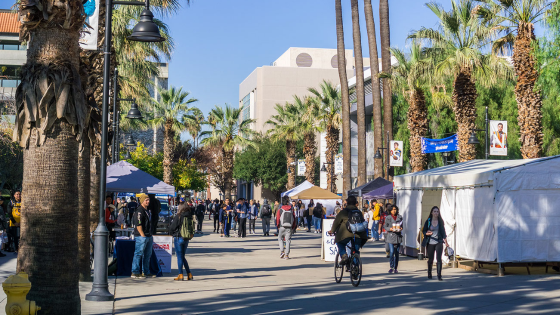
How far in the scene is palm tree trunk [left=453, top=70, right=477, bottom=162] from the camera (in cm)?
2633

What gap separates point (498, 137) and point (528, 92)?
331 centimetres

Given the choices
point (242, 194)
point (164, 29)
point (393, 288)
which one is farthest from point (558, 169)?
point (242, 194)

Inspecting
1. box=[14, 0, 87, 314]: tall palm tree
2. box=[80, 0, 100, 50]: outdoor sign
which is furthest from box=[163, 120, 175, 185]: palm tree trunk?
box=[14, 0, 87, 314]: tall palm tree

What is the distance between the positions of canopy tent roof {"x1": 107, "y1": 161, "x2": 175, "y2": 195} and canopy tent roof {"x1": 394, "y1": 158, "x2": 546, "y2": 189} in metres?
7.82

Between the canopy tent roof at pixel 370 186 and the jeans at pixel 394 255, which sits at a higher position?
the canopy tent roof at pixel 370 186

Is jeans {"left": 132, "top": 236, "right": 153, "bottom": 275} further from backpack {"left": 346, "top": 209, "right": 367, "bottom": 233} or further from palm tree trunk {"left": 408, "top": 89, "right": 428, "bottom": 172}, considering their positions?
palm tree trunk {"left": 408, "top": 89, "right": 428, "bottom": 172}

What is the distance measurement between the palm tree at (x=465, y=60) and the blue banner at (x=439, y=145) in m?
2.77

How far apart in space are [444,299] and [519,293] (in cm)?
175

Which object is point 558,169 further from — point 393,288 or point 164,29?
point 164,29

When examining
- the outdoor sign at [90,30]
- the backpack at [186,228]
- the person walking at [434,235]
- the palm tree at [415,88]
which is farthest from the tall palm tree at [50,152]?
the palm tree at [415,88]

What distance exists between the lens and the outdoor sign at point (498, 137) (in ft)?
84.3

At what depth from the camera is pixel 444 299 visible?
11.0 m

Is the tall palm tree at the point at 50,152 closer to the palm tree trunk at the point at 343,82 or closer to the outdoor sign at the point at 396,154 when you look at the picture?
the outdoor sign at the point at 396,154

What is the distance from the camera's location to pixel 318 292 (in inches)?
469
